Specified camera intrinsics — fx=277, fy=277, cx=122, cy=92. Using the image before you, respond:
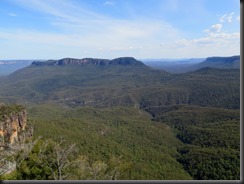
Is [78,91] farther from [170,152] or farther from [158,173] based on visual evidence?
[158,173]

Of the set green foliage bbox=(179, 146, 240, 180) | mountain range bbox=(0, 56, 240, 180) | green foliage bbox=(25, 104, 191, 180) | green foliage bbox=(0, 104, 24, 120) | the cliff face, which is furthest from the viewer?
mountain range bbox=(0, 56, 240, 180)

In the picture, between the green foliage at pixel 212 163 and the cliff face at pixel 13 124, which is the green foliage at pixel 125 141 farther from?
the cliff face at pixel 13 124

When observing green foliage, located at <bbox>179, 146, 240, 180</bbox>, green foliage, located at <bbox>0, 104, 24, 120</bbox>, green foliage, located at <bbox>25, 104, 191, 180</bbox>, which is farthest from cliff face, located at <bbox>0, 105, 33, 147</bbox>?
green foliage, located at <bbox>179, 146, 240, 180</bbox>

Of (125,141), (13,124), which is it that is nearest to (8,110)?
(13,124)

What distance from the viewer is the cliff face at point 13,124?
28.4m

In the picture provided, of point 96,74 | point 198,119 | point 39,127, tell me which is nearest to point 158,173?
point 39,127

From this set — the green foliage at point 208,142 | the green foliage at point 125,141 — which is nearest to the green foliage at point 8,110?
the green foliage at point 125,141

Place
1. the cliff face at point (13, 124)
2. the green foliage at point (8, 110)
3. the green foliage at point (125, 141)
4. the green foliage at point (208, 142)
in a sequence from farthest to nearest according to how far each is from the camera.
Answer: the green foliage at point (208, 142), the green foliage at point (125, 141), the green foliage at point (8, 110), the cliff face at point (13, 124)

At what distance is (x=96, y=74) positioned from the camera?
638ft

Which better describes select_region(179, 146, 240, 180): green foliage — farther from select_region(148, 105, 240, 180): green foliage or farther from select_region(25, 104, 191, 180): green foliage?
select_region(25, 104, 191, 180): green foliage

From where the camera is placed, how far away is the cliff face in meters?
28.4

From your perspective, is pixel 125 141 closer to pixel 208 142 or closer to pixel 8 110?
pixel 208 142

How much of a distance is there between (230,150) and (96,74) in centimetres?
15977

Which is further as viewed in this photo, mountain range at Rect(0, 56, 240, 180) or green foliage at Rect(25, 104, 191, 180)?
mountain range at Rect(0, 56, 240, 180)
